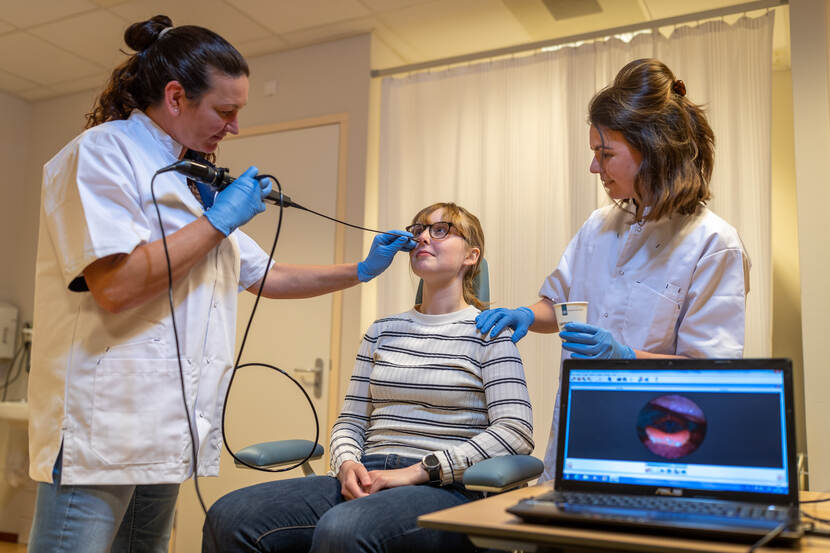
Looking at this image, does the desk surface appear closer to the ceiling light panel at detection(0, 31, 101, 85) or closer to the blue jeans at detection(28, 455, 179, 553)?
the blue jeans at detection(28, 455, 179, 553)

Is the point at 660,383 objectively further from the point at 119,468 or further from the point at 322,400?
the point at 322,400

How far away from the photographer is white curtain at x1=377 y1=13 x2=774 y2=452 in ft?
8.98

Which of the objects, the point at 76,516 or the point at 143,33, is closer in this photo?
the point at 76,516

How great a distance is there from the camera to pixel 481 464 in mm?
1354

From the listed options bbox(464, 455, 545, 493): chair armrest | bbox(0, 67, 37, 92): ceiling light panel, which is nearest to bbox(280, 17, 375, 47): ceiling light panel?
bbox(0, 67, 37, 92): ceiling light panel

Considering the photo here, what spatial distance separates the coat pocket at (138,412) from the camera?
1.22 m

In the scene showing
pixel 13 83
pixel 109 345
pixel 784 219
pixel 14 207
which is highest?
pixel 13 83

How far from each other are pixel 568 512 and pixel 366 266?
1.12 metres

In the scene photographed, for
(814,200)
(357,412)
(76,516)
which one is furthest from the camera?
(814,200)

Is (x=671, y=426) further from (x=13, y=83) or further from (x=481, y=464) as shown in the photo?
(x=13, y=83)

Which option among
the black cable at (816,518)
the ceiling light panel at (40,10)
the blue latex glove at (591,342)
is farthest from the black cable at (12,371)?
the black cable at (816,518)

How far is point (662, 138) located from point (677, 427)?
2.27 feet

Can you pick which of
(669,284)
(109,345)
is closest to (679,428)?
(669,284)

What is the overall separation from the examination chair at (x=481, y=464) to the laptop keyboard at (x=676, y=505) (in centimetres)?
29
